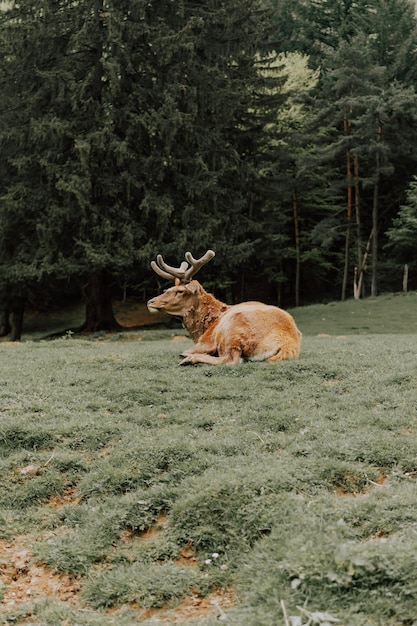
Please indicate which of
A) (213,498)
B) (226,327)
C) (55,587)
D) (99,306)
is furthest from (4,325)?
(55,587)

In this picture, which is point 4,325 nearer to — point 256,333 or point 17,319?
point 17,319

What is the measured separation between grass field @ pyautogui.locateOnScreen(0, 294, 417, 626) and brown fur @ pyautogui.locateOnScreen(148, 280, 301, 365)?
339 mm

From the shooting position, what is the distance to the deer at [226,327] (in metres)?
8.15

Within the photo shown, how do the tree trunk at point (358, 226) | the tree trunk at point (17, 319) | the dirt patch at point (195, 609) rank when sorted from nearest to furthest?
the dirt patch at point (195, 609), the tree trunk at point (17, 319), the tree trunk at point (358, 226)

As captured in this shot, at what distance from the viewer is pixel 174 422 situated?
619 cm

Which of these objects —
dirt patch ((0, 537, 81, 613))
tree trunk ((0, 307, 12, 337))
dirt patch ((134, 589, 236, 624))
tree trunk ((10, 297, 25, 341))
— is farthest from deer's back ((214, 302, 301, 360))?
tree trunk ((0, 307, 12, 337))

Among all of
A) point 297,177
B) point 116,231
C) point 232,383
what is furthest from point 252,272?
point 232,383

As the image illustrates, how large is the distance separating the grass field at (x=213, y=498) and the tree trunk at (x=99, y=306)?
531 inches

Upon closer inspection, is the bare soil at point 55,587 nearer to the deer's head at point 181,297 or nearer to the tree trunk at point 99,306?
the deer's head at point 181,297

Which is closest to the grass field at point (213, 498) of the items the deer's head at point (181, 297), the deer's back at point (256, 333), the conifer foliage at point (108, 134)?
the deer's back at point (256, 333)

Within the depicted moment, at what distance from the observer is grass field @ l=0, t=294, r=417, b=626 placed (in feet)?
10.3

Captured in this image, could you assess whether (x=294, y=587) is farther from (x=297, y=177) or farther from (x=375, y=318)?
(x=297, y=177)

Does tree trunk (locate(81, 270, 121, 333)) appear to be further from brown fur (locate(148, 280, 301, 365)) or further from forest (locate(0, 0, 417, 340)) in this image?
brown fur (locate(148, 280, 301, 365))

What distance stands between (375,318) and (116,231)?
9.30 meters
